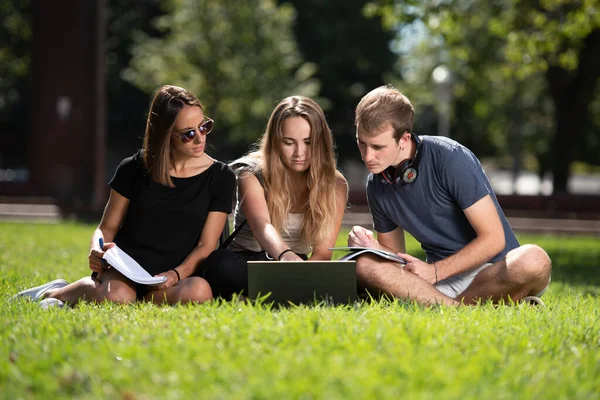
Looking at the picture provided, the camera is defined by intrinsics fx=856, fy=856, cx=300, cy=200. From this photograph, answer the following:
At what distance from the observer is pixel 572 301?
20.4ft

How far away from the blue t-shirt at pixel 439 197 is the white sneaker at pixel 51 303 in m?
2.21

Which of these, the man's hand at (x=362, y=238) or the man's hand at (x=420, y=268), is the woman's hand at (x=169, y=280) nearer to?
the man's hand at (x=362, y=238)

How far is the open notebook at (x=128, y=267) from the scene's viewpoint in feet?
17.4

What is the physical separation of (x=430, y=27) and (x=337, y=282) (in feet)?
34.9

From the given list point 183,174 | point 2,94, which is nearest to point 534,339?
point 183,174

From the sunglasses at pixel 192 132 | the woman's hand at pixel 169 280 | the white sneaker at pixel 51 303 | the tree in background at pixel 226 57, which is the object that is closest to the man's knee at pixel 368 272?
the woman's hand at pixel 169 280

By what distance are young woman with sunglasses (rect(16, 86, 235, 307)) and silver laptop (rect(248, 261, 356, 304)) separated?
76 centimetres

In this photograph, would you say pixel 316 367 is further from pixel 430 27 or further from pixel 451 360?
pixel 430 27

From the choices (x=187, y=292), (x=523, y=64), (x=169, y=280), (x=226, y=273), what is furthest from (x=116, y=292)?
(x=523, y=64)

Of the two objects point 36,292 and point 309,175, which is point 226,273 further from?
point 36,292

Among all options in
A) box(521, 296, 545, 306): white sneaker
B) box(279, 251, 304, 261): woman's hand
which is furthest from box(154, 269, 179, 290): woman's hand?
box(521, 296, 545, 306): white sneaker

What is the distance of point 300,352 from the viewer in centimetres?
379

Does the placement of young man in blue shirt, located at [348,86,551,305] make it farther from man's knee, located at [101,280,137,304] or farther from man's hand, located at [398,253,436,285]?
man's knee, located at [101,280,137,304]

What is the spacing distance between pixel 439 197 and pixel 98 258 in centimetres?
228
